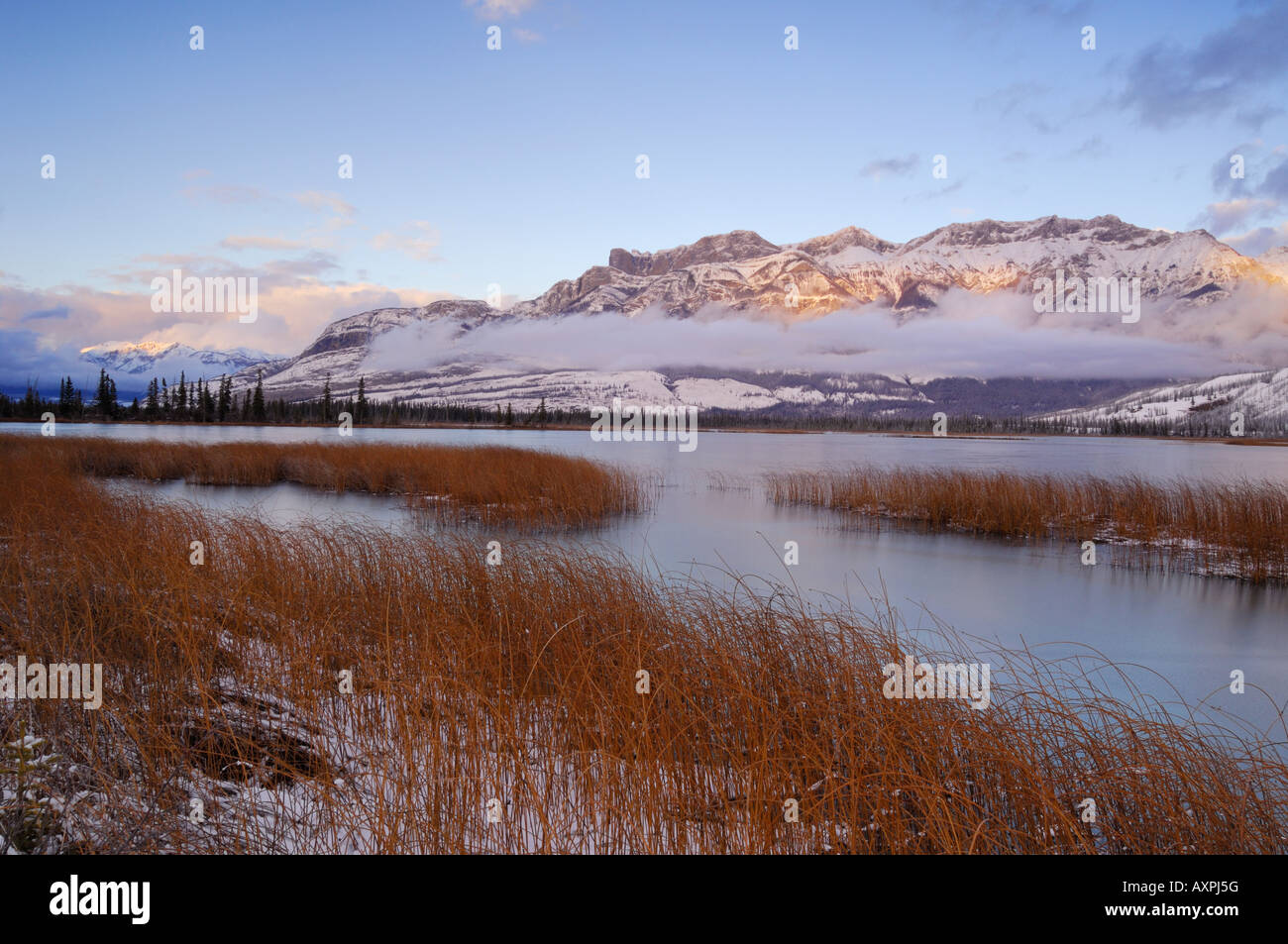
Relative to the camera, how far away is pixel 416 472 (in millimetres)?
25703

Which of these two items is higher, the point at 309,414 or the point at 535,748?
→ the point at 309,414

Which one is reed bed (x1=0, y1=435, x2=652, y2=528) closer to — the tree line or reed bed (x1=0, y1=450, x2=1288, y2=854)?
reed bed (x1=0, y1=450, x2=1288, y2=854)

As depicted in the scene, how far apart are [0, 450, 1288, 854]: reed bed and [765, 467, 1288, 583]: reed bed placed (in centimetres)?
1055

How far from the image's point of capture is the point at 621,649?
18.3 ft

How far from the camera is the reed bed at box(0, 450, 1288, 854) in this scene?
3.60 m

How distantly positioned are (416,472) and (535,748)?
884 inches

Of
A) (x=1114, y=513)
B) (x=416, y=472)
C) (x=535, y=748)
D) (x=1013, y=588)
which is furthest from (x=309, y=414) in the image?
(x=535, y=748)

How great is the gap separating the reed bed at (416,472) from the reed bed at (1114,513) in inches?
351

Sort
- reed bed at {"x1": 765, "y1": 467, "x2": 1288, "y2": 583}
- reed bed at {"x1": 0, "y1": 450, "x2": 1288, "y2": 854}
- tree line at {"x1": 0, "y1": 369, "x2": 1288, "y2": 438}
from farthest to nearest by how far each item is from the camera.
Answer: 1. tree line at {"x1": 0, "y1": 369, "x2": 1288, "y2": 438}
2. reed bed at {"x1": 765, "y1": 467, "x2": 1288, "y2": 583}
3. reed bed at {"x1": 0, "y1": 450, "x2": 1288, "y2": 854}

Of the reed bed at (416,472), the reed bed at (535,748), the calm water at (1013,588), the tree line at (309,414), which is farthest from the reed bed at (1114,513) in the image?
the tree line at (309,414)

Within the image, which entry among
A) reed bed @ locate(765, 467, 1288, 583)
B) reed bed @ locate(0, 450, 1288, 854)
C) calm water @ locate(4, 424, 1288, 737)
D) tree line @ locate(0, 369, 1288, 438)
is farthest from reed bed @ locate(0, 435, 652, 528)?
tree line @ locate(0, 369, 1288, 438)

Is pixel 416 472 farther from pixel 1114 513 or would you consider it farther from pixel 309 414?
pixel 309 414

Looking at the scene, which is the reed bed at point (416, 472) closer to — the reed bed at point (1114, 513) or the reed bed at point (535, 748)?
the reed bed at point (1114, 513)
